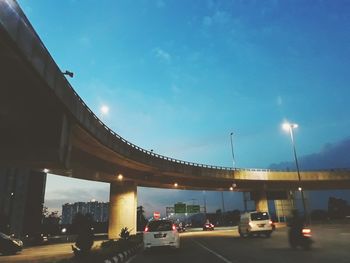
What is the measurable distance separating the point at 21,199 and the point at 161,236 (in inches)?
2813

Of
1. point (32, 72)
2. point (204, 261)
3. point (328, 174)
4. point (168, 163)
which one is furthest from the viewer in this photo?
point (328, 174)

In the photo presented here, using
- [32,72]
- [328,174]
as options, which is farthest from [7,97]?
[328,174]

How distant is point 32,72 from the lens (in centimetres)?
1412

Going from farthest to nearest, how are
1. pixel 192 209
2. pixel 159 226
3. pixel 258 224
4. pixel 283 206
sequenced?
1. pixel 192 209
2. pixel 283 206
3. pixel 258 224
4. pixel 159 226

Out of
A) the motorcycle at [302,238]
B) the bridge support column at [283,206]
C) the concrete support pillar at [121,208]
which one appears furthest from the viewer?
the bridge support column at [283,206]

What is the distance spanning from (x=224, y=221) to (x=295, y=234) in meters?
101

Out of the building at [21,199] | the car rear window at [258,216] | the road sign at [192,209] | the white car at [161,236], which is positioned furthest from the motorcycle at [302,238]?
the road sign at [192,209]

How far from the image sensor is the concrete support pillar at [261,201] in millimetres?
62781

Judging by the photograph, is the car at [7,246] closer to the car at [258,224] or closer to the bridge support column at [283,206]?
the car at [258,224]

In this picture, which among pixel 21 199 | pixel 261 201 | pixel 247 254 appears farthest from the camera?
pixel 21 199

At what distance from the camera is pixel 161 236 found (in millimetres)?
17844

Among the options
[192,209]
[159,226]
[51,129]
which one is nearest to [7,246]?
[51,129]

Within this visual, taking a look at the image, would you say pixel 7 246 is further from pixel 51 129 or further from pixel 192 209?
pixel 192 209

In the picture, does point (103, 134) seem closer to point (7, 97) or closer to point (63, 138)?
point (63, 138)
